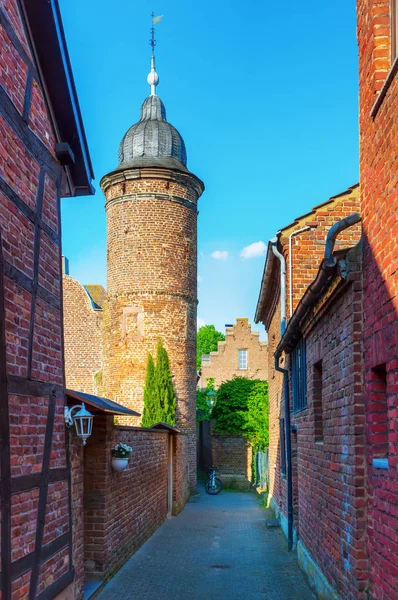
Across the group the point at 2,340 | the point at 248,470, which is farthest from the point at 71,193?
the point at 248,470

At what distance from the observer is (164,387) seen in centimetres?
2338

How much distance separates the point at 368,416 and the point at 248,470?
25.2m

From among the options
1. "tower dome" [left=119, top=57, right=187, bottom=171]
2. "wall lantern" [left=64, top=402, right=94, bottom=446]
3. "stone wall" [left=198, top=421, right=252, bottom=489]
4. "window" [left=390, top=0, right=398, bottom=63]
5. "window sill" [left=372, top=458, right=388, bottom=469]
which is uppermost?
→ "tower dome" [left=119, top=57, right=187, bottom=171]

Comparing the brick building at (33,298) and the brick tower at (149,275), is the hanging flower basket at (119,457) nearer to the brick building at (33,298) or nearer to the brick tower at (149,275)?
the brick building at (33,298)

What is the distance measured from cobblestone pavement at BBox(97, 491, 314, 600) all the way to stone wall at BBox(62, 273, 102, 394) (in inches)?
446

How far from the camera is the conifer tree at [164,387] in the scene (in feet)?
76.1

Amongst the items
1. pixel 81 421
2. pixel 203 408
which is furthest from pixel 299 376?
pixel 203 408

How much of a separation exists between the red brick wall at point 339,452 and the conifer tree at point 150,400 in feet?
45.8

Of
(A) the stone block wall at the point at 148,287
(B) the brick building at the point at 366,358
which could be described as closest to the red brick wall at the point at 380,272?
(B) the brick building at the point at 366,358

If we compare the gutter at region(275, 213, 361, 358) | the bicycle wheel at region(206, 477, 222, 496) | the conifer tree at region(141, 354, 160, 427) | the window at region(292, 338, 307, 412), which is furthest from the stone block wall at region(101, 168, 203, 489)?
the gutter at region(275, 213, 361, 358)

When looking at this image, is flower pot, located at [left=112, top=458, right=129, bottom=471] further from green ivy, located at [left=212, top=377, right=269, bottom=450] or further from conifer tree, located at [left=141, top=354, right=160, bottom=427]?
green ivy, located at [left=212, top=377, right=269, bottom=450]

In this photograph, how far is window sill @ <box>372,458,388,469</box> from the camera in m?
5.12

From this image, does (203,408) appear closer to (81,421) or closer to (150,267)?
(150,267)

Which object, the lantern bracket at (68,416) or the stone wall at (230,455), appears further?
the stone wall at (230,455)
